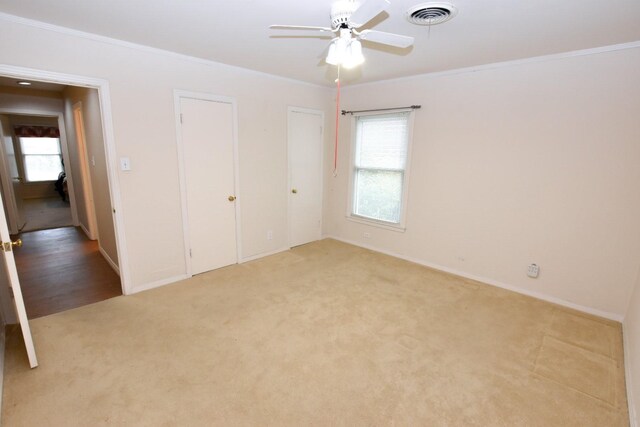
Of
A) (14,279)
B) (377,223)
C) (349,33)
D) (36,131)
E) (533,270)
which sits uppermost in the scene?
(349,33)

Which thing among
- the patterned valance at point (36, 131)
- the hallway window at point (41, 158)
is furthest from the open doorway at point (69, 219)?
the hallway window at point (41, 158)

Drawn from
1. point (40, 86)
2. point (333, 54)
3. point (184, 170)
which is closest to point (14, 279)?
point (184, 170)

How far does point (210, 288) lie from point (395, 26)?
303 centimetres

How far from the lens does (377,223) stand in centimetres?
437

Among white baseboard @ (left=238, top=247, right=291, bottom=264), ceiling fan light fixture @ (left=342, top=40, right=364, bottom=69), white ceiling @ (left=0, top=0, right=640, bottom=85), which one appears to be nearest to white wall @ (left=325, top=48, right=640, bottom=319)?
white ceiling @ (left=0, top=0, right=640, bottom=85)

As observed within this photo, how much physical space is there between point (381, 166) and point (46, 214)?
747 cm

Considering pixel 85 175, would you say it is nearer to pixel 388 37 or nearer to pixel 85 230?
pixel 85 230

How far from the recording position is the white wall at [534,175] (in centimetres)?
259

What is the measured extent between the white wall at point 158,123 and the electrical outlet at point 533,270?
3.20m

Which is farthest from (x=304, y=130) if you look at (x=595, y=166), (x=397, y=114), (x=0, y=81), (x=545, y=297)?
(x=0, y=81)

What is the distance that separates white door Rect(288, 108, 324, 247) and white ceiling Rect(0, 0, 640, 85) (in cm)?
129

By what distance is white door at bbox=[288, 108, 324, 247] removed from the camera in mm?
4273

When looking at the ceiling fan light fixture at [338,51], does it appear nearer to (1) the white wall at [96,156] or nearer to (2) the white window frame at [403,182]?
(2) the white window frame at [403,182]

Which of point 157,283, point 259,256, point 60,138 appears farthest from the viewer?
point 60,138
